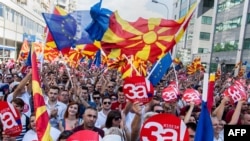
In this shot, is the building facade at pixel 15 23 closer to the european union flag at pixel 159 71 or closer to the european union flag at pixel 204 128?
the european union flag at pixel 159 71

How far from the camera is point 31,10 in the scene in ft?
169

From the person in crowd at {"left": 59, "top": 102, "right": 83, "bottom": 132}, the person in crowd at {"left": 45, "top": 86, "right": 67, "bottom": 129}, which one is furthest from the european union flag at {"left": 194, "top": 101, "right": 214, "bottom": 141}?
the person in crowd at {"left": 45, "top": 86, "right": 67, "bottom": 129}

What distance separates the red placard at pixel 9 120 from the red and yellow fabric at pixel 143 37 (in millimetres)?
3725

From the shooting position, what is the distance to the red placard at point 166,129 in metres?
3.56

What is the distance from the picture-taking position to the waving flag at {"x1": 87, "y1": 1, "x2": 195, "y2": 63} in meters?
7.65

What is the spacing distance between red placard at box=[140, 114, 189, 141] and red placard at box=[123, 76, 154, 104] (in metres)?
1.17

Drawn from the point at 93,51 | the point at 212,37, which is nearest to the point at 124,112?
the point at 93,51

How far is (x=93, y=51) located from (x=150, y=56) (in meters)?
5.48

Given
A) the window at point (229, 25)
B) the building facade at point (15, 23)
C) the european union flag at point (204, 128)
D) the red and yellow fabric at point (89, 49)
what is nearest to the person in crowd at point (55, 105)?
the european union flag at point (204, 128)

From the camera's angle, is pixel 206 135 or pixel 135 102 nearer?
pixel 206 135

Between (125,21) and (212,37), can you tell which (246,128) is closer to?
(125,21)

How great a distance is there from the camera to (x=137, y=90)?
4.83m

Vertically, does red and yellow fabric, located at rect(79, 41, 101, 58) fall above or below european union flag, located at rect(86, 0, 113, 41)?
below

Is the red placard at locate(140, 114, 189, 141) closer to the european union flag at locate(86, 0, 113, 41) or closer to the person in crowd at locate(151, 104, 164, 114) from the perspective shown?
the person in crowd at locate(151, 104, 164, 114)
